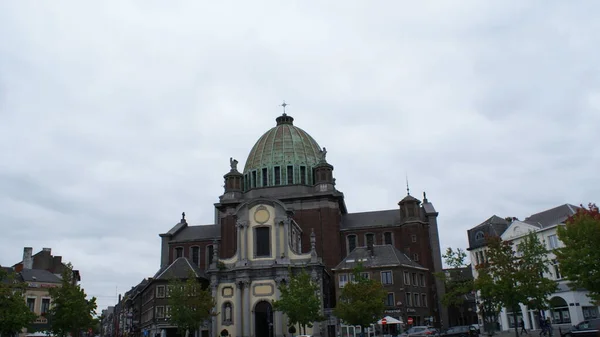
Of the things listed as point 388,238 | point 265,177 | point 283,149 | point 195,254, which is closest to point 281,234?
point 265,177

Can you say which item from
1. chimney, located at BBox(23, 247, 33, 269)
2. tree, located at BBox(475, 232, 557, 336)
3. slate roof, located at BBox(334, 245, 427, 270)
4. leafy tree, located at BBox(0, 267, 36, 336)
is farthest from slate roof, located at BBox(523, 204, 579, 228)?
chimney, located at BBox(23, 247, 33, 269)

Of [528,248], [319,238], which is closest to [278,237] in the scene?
[319,238]

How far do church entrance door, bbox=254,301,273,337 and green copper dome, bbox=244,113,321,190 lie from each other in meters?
19.5

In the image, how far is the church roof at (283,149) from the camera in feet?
247

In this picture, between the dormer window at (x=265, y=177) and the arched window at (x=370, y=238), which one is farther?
the dormer window at (x=265, y=177)

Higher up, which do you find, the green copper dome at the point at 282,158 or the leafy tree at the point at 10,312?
the green copper dome at the point at 282,158

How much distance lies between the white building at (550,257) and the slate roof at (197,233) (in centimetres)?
3752

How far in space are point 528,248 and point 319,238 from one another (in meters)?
29.1

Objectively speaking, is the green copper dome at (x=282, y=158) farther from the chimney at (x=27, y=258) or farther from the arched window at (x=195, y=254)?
the chimney at (x=27, y=258)

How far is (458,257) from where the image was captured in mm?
61969

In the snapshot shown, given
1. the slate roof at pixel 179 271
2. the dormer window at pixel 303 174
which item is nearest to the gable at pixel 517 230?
the dormer window at pixel 303 174

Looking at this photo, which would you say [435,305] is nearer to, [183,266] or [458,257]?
[458,257]

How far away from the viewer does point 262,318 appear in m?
59.6

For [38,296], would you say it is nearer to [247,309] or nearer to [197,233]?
[247,309]
